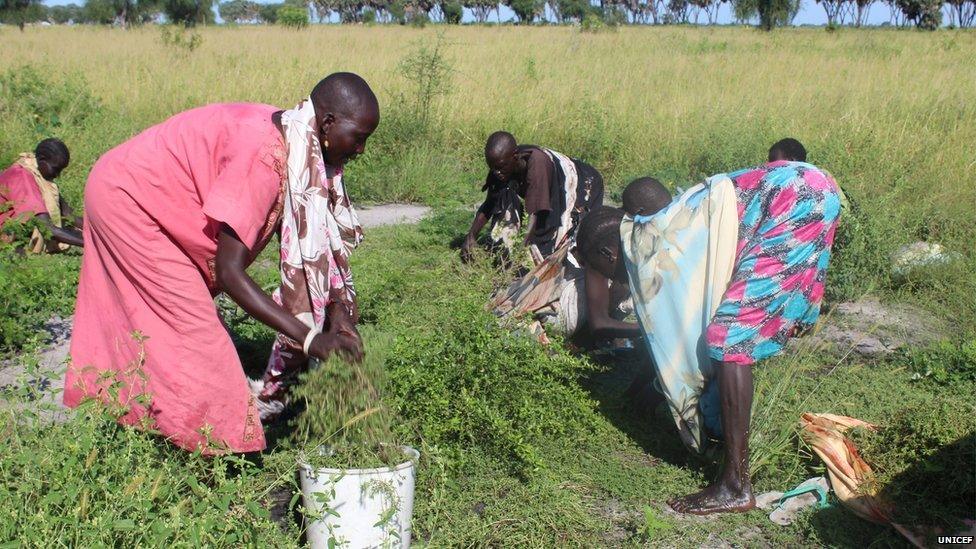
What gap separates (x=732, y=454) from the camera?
11.3 feet

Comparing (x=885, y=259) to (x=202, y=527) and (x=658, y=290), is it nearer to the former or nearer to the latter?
(x=658, y=290)

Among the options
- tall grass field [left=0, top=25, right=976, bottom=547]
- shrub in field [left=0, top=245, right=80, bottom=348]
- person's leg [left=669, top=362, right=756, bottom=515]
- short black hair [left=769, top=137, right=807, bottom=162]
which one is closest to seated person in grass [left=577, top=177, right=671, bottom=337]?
tall grass field [left=0, top=25, right=976, bottom=547]

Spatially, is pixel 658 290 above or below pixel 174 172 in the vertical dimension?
below

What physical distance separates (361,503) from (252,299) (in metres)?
0.72

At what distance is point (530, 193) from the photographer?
659 cm

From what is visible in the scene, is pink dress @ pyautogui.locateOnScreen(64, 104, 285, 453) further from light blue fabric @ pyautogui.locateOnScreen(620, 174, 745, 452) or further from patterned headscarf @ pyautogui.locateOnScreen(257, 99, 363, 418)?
light blue fabric @ pyautogui.locateOnScreen(620, 174, 745, 452)

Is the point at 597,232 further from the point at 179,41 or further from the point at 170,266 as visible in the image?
the point at 179,41

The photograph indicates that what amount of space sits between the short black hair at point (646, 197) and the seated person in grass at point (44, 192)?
14.5 ft

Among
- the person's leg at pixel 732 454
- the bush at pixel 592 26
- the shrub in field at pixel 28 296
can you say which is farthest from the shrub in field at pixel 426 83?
the bush at pixel 592 26

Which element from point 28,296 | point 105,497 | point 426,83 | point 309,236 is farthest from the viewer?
point 426,83

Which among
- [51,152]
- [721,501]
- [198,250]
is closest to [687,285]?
[721,501]

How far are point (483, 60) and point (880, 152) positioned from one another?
27.6 ft

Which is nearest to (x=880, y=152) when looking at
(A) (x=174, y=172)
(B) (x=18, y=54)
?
(A) (x=174, y=172)

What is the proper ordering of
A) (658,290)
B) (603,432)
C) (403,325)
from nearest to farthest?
(658,290), (603,432), (403,325)
